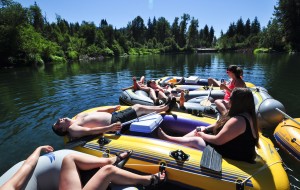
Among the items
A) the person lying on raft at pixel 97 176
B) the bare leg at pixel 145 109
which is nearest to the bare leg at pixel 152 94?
the bare leg at pixel 145 109

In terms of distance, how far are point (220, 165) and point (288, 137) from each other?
237 cm

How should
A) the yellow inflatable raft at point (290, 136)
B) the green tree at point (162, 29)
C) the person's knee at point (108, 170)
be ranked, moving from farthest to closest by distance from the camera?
→ 1. the green tree at point (162, 29)
2. the yellow inflatable raft at point (290, 136)
3. the person's knee at point (108, 170)

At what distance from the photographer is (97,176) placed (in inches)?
105

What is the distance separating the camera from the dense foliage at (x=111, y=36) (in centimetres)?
2797

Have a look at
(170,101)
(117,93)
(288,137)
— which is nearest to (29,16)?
(117,93)

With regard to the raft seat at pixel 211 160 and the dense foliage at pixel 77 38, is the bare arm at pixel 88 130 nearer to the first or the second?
the raft seat at pixel 211 160

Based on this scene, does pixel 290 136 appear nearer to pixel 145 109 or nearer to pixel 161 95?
pixel 145 109

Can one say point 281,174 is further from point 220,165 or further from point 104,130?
point 104,130

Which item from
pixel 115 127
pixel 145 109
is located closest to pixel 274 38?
pixel 145 109

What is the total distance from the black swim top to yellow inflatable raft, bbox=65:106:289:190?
82mm

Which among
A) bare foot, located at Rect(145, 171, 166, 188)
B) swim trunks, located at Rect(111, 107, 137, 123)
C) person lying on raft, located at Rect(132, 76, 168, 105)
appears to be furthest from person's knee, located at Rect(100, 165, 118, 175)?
person lying on raft, located at Rect(132, 76, 168, 105)

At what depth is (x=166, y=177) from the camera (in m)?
3.30

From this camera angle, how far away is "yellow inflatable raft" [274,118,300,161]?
4.37 metres

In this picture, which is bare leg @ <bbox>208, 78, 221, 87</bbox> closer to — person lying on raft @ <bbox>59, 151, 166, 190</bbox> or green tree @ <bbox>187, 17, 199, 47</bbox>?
person lying on raft @ <bbox>59, 151, 166, 190</bbox>
